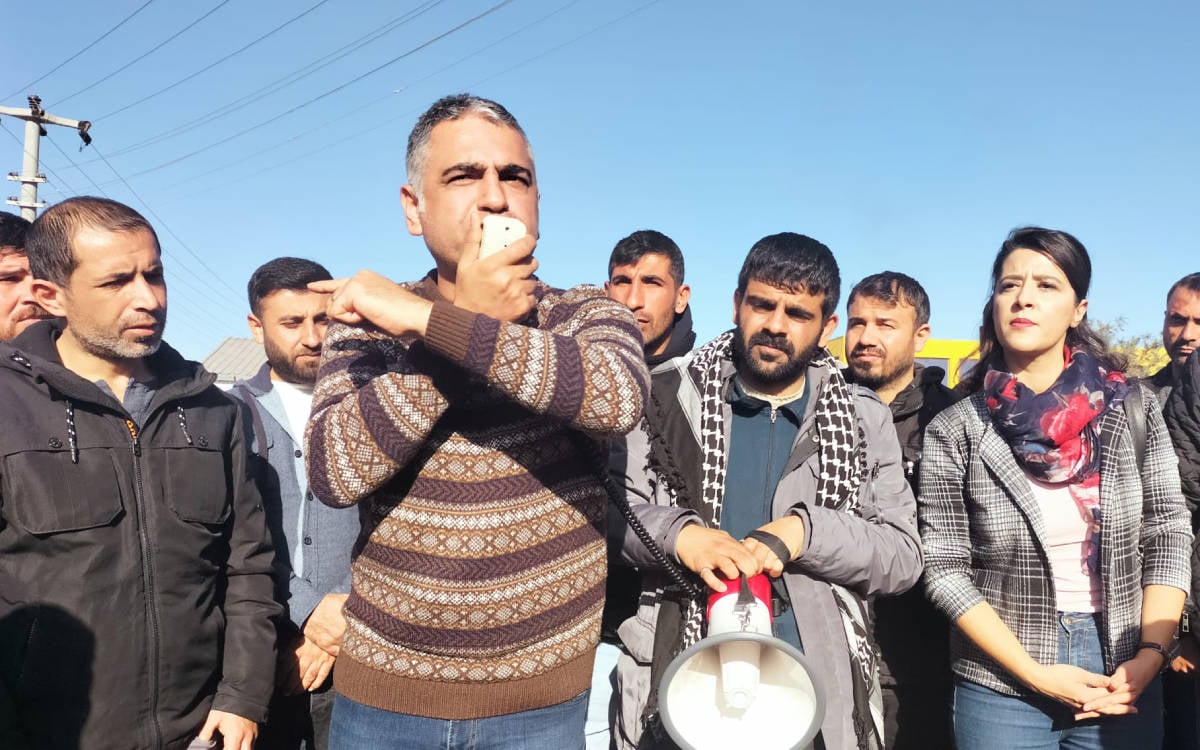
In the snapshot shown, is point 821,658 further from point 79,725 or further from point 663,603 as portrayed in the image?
point 79,725

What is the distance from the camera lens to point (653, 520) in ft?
7.55

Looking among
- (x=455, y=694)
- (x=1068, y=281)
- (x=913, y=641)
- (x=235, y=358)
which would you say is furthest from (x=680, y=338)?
(x=235, y=358)

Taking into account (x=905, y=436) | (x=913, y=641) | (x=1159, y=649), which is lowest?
(x=913, y=641)

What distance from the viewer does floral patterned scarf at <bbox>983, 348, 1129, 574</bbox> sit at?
2.54 m

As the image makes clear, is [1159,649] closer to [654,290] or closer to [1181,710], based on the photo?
[1181,710]

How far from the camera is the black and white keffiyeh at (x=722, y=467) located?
2.31 m

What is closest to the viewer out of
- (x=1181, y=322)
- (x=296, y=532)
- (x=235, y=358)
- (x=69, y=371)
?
(x=69, y=371)

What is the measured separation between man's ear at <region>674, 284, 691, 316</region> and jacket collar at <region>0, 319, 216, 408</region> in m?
2.83

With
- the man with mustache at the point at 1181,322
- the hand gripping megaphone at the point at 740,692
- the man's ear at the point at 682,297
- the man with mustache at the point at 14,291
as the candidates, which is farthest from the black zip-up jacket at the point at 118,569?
the man with mustache at the point at 1181,322

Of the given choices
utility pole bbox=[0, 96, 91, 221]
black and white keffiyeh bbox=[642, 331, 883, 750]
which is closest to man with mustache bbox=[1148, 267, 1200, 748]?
black and white keffiyeh bbox=[642, 331, 883, 750]

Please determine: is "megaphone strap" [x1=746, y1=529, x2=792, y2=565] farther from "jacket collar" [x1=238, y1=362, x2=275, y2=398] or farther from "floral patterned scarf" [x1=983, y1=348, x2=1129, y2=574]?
"jacket collar" [x1=238, y1=362, x2=275, y2=398]

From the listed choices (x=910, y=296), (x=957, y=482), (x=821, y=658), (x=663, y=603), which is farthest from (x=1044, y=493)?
(x=910, y=296)

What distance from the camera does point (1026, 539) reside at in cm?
255

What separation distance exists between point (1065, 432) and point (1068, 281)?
1.83 ft
